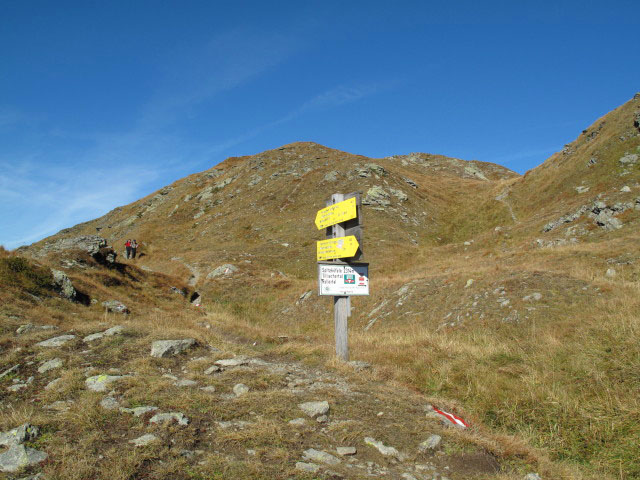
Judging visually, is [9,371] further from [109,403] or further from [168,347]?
[109,403]

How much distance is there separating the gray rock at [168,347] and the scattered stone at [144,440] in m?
3.34

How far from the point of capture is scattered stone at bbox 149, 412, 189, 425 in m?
4.09

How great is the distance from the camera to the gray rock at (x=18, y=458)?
313 centimetres

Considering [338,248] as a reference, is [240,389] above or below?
below

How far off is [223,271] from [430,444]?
26.5 metres

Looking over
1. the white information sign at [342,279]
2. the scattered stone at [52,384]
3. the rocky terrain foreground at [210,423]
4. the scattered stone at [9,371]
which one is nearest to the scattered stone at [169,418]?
the rocky terrain foreground at [210,423]

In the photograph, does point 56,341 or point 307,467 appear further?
point 56,341

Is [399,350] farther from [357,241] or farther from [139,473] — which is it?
[139,473]

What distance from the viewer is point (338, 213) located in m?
8.68

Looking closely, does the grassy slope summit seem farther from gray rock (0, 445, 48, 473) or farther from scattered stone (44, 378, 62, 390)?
gray rock (0, 445, 48, 473)

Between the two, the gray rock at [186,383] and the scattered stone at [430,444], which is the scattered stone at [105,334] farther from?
the scattered stone at [430,444]

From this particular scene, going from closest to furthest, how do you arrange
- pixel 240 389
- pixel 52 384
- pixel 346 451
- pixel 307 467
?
pixel 307 467 < pixel 346 451 < pixel 52 384 < pixel 240 389

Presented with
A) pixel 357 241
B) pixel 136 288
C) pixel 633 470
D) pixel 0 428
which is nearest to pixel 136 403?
pixel 0 428

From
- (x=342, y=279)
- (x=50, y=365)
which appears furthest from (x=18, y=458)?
(x=342, y=279)
